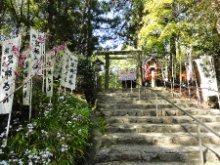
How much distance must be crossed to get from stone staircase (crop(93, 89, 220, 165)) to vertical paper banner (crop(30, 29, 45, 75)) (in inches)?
71.1

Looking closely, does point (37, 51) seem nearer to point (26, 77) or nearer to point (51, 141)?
point (26, 77)

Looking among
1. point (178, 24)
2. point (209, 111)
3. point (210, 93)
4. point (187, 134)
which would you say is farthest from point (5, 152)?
point (178, 24)

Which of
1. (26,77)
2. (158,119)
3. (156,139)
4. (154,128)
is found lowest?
(156,139)

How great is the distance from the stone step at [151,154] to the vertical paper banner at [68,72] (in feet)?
9.06

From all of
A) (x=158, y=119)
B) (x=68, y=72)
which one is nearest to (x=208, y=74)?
(x=158, y=119)

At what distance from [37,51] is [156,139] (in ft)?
10.2

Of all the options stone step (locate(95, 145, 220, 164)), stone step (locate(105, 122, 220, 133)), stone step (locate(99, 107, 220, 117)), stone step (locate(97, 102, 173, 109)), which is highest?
stone step (locate(97, 102, 173, 109))

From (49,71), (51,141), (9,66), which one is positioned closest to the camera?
(51,141)

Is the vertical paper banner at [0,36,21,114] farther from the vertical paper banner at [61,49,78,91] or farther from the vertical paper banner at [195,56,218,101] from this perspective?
the vertical paper banner at [195,56,218,101]

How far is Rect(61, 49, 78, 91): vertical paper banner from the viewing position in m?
6.95

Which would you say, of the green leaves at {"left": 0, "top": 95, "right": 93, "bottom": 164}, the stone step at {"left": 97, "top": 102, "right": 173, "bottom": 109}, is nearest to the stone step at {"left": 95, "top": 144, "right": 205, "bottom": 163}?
the green leaves at {"left": 0, "top": 95, "right": 93, "bottom": 164}

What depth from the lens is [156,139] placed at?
502 centimetres

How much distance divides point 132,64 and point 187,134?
6.39m

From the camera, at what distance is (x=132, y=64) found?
37.3ft
